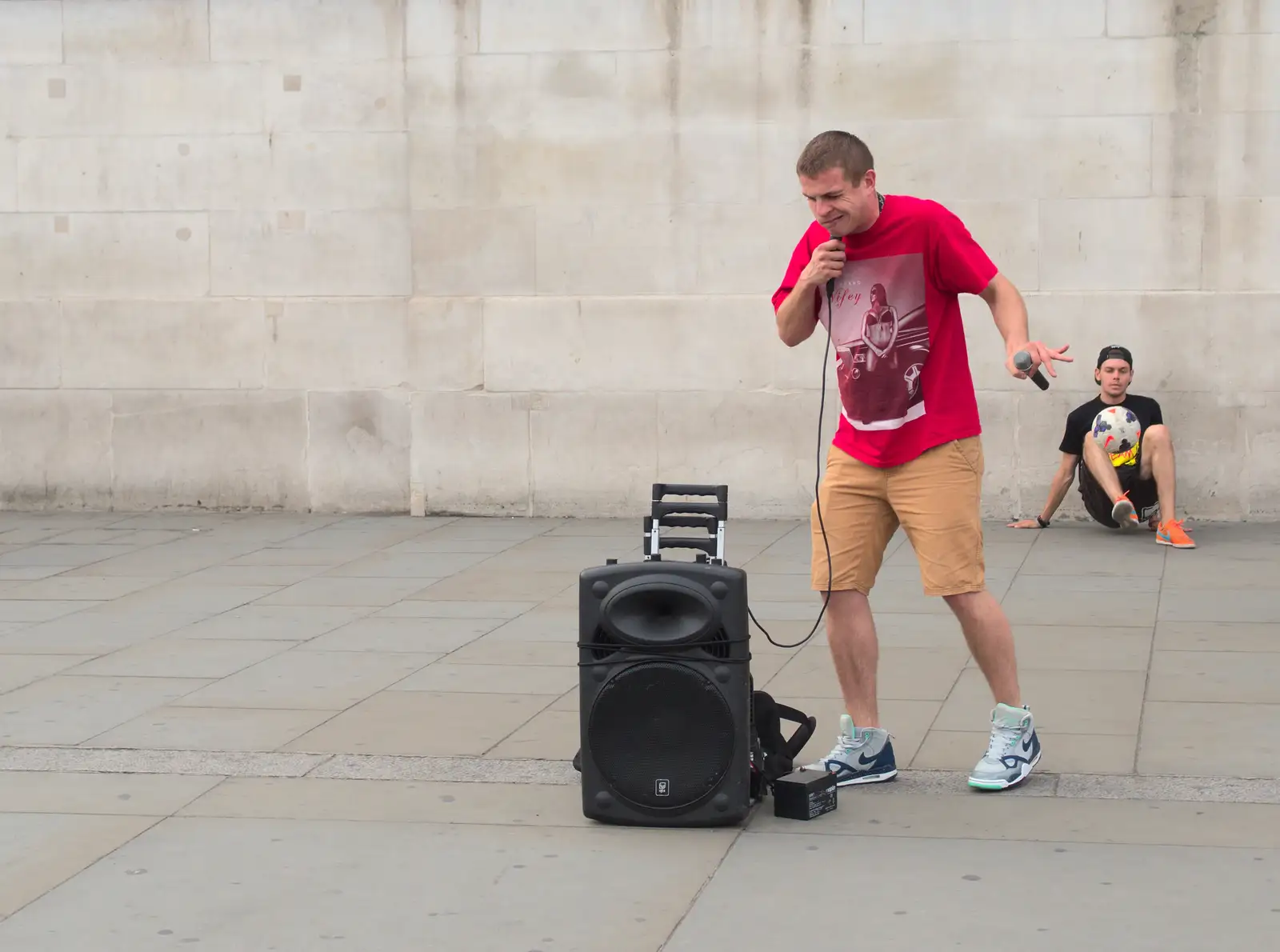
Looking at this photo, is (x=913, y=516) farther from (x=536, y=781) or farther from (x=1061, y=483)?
(x=1061, y=483)

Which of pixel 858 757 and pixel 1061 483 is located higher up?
pixel 1061 483

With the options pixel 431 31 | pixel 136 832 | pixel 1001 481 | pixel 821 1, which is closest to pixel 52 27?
pixel 431 31

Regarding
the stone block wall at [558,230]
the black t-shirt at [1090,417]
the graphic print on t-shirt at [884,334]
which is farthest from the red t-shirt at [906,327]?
the stone block wall at [558,230]

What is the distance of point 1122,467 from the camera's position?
10375 millimetres

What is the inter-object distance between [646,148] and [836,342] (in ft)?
21.3

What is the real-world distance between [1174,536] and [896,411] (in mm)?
5424

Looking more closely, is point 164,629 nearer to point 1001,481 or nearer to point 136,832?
point 136,832

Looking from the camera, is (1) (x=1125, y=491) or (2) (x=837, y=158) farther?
(1) (x=1125, y=491)

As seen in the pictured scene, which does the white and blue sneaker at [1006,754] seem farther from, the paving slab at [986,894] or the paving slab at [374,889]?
the paving slab at [374,889]

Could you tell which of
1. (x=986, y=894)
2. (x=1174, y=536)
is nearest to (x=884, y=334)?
(x=986, y=894)

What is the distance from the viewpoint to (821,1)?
1111cm

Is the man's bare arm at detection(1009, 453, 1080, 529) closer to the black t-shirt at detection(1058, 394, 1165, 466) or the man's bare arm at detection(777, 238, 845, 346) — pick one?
the black t-shirt at detection(1058, 394, 1165, 466)

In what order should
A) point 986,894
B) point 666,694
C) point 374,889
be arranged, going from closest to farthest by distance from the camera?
point 986,894
point 374,889
point 666,694

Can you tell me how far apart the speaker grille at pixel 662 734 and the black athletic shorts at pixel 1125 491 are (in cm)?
602
